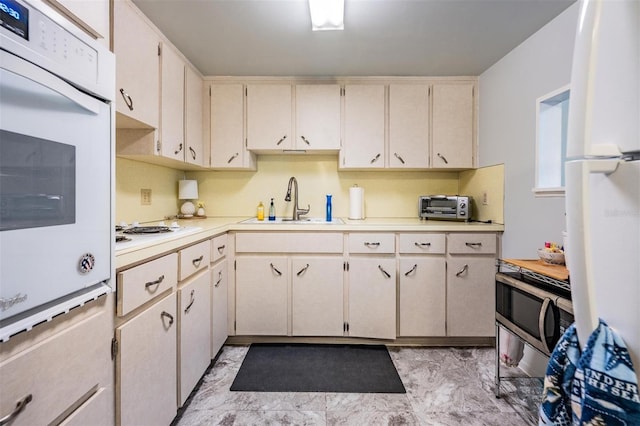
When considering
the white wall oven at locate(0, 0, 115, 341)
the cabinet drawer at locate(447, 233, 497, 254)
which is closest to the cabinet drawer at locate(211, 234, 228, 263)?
the white wall oven at locate(0, 0, 115, 341)

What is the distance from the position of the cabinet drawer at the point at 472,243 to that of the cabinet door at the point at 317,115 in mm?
1198

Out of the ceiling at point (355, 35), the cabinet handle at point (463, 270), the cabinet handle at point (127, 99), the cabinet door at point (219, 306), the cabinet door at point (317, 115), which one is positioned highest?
the ceiling at point (355, 35)

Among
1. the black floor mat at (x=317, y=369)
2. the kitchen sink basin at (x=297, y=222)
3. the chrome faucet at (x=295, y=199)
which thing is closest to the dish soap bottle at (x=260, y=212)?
the kitchen sink basin at (x=297, y=222)

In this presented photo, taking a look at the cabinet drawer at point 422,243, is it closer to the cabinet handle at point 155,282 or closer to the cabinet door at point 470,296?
the cabinet door at point 470,296

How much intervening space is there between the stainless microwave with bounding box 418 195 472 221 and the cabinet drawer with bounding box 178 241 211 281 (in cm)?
176

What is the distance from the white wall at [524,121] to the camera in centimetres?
153

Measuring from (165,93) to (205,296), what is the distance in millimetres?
1279

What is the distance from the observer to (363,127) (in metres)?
2.32

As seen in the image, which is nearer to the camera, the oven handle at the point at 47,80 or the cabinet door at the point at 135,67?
the oven handle at the point at 47,80

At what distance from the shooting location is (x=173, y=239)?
1.26 meters

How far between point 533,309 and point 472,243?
0.88 meters

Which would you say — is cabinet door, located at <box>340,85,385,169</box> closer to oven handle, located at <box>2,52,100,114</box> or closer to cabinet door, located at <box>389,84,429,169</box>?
cabinet door, located at <box>389,84,429,169</box>

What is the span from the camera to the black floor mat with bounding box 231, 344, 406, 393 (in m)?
1.63

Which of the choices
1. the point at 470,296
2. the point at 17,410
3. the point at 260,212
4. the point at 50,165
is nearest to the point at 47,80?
the point at 50,165
